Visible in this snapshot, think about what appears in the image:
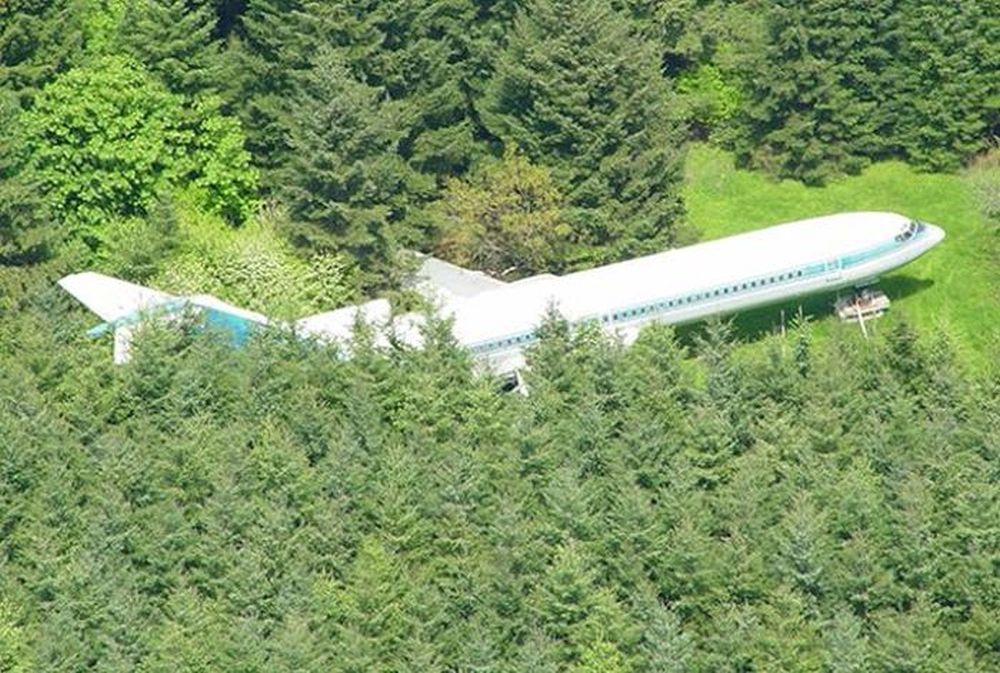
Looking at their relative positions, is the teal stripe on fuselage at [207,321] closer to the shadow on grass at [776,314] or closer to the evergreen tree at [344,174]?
the evergreen tree at [344,174]

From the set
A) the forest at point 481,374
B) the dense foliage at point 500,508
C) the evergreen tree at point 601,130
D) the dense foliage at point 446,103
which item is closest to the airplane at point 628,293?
the forest at point 481,374

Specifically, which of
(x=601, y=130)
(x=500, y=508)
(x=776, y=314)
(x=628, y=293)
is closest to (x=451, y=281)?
(x=601, y=130)

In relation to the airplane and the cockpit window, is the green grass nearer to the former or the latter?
the airplane

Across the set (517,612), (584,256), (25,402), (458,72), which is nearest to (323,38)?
(458,72)

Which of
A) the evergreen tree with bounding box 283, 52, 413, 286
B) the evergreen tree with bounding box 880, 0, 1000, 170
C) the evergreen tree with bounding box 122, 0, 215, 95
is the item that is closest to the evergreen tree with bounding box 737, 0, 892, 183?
the evergreen tree with bounding box 880, 0, 1000, 170

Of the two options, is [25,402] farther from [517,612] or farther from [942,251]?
[942,251]

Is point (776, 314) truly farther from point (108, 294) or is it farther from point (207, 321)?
point (108, 294)
